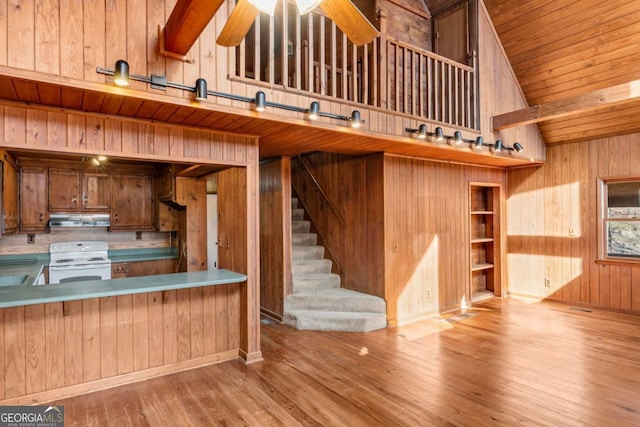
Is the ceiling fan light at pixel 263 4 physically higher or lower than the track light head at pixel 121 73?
higher

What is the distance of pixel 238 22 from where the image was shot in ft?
6.45

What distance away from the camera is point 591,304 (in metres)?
5.75

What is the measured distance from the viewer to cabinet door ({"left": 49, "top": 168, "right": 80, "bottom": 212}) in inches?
217

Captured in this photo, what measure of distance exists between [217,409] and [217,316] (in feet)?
3.58

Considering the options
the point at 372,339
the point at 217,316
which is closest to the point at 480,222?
the point at 372,339

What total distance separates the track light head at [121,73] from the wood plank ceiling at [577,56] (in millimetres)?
4831

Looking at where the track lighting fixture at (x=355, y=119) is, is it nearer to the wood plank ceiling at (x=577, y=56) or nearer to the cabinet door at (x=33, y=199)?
the wood plank ceiling at (x=577, y=56)

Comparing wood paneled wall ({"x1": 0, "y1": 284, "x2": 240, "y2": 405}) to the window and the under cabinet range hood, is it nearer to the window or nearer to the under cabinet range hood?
the under cabinet range hood

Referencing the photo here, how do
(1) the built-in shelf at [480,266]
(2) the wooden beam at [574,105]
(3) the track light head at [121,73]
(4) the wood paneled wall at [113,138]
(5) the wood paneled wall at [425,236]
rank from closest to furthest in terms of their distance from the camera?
(3) the track light head at [121,73]
(4) the wood paneled wall at [113,138]
(2) the wooden beam at [574,105]
(5) the wood paneled wall at [425,236]
(1) the built-in shelf at [480,266]

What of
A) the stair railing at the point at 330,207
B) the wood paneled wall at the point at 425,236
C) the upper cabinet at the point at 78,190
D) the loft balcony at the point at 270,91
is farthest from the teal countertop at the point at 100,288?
the upper cabinet at the point at 78,190

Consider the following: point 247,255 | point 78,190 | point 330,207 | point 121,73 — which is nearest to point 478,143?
point 330,207

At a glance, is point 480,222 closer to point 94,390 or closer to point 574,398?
point 574,398

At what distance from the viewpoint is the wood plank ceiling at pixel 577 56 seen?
438 centimetres

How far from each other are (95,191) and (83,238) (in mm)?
794
